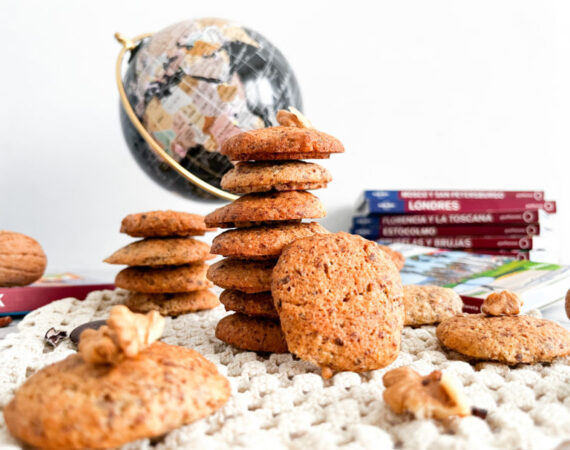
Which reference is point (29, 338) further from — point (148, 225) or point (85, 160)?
point (85, 160)

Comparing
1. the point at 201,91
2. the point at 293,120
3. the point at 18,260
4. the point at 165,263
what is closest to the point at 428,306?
the point at 293,120

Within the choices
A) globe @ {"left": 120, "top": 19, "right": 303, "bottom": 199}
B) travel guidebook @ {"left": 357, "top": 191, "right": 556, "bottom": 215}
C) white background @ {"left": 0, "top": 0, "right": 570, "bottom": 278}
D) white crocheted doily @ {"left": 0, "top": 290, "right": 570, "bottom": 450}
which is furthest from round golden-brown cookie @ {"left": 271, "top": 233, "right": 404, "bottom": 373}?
white background @ {"left": 0, "top": 0, "right": 570, "bottom": 278}

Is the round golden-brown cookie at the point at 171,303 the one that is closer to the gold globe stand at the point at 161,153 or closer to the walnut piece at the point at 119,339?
the gold globe stand at the point at 161,153

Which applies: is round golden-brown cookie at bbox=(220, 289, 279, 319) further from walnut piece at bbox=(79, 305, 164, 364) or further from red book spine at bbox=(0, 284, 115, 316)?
red book spine at bbox=(0, 284, 115, 316)

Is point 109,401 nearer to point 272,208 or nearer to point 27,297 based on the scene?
point 272,208

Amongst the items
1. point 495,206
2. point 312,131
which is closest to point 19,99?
point 312,131

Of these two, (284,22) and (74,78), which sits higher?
(284,22)

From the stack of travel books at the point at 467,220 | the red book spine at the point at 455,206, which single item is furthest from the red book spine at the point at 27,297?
the red book spine at the point at 455,206
